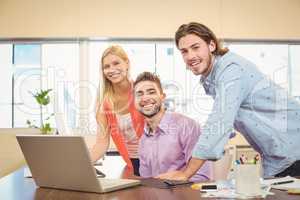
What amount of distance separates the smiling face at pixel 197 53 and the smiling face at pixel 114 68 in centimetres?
46

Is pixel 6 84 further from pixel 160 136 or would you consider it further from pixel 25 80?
pixel 160 136

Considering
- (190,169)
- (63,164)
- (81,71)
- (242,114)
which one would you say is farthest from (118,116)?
(63,164)

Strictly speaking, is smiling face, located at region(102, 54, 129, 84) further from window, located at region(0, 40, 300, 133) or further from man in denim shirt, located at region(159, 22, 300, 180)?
man in denim shirt, located at region(159, 22, 300, 180)

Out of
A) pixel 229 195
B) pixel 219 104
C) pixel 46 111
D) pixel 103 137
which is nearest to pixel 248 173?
pixel 229 195

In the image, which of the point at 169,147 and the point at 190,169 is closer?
the point at 190,169

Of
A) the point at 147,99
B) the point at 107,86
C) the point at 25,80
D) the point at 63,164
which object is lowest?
the point at 63,164

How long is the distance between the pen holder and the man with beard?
1295mm

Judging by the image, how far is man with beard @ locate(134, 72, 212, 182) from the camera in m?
2.80

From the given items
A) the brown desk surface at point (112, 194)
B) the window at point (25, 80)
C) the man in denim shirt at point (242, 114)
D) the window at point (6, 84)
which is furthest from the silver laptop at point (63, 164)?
the window at point (6, 84)

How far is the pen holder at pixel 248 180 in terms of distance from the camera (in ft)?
4.74

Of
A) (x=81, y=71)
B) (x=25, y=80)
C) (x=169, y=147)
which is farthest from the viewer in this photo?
(x=25, y=80)

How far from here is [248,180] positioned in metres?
1.45

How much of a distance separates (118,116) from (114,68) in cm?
36

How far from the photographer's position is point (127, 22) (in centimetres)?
377
